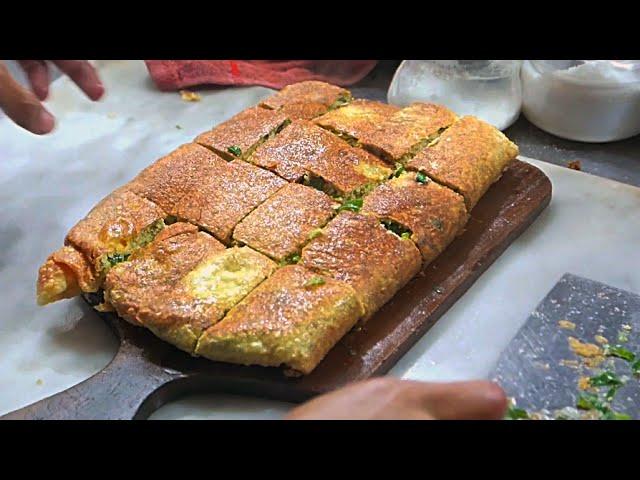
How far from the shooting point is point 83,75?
261 centimetres

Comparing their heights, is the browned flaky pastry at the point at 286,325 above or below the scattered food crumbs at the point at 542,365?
above

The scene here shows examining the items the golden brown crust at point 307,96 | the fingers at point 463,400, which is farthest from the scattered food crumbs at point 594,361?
the golden brown crust at point 307,96

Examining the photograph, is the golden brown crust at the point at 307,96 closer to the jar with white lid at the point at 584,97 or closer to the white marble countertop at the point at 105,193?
the white marble countertop at the point at 105,193

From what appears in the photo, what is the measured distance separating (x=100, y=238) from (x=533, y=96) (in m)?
1.88

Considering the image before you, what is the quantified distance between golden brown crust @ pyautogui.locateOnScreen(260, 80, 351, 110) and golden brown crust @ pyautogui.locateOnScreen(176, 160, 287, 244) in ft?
1.54

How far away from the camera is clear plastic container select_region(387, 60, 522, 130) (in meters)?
3.19

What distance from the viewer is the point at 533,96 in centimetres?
321

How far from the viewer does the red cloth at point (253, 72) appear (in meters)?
3.61

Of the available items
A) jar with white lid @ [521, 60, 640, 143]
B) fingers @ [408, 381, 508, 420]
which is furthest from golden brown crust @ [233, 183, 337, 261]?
jar with white lid @ [521, 60, 640, 143]

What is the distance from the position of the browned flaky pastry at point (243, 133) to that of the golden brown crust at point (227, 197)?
104 mm

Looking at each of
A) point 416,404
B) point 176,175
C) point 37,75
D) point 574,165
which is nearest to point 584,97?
point 574,165

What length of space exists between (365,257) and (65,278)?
893 mm
